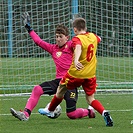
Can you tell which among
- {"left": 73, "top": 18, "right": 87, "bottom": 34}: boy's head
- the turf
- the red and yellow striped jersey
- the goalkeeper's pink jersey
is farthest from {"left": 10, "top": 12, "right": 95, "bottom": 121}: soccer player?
the red and yellow striped jersey

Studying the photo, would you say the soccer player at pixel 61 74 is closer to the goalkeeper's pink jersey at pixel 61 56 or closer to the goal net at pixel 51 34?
the goalkeeper's pink jersey at pixel 61 56

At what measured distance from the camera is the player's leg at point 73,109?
9.97 m

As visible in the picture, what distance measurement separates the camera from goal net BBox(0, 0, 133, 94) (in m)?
15.9

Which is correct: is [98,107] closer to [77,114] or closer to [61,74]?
[77,114]

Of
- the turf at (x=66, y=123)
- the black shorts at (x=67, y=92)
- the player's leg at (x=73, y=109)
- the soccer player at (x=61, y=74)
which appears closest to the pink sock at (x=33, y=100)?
the soccer player at (x=61, y=74)

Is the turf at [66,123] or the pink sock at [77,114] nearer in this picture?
the turf at [66,123]

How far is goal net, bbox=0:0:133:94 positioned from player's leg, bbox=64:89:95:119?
216 inches

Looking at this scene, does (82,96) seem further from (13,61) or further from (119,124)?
(119,124)

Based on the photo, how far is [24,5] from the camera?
16188mm

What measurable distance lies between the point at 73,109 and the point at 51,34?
21.1 ft

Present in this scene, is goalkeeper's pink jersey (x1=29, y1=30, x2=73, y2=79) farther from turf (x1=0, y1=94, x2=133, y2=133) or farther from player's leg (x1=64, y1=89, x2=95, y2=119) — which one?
turf (x1=0, y1=94, x2=133, y2=133)

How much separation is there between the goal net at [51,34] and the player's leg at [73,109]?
5.48 m

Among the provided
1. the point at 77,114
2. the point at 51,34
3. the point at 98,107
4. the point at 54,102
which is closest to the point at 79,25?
the point at 98,107

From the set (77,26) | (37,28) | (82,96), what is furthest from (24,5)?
(77,26)
